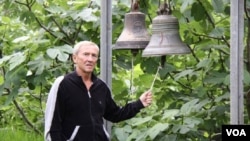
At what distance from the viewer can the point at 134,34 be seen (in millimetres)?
3658

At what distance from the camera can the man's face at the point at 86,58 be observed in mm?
3232

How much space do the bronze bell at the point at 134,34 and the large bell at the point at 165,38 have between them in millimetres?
88

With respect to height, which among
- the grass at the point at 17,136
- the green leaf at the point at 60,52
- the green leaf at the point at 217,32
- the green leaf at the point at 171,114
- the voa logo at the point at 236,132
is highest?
the green leaf at the point at 217,32

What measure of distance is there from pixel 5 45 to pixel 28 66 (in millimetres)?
838

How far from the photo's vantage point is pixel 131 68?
174 inches

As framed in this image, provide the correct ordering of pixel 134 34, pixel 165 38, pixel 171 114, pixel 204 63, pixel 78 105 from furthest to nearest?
pixel 204 63
pixel 171 114
pixel 134 34
pixel 165 38
pixel 78 105

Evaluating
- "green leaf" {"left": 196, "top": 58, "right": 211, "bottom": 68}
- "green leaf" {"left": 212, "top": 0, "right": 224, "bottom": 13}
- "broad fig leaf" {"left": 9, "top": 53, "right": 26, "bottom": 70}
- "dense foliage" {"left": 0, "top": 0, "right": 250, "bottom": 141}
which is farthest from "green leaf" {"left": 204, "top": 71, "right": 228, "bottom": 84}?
"broad fig leaf" {"left": 9, "top": 53, "right": 26, "bottom": 70}

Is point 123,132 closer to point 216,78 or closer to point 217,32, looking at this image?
point 216,78

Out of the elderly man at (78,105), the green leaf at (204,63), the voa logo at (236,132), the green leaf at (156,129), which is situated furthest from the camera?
the green leaf at (204,63)

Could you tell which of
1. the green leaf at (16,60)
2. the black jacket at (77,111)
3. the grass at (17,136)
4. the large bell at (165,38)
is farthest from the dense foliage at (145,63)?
the black jacket at (77,111)

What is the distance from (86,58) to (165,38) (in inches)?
19.1

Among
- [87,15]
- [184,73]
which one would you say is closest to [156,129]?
[184,73]

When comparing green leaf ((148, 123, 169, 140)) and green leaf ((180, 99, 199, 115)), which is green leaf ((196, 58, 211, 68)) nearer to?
green leaf ((180, 99, 199, 115))

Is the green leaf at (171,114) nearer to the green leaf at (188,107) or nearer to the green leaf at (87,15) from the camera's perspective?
the green leaf at (188,107)
